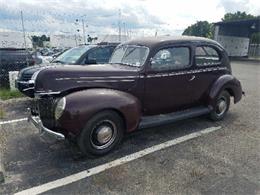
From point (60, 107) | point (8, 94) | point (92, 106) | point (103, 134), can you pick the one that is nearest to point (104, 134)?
point (103, 134)

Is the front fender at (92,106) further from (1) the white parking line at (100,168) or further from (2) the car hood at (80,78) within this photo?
(1) the white parking line at (100,168)

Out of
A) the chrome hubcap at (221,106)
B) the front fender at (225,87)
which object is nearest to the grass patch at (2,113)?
the front fender at (225,87)

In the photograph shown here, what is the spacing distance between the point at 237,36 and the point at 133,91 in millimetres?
33387

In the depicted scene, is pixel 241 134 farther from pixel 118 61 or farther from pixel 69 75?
pixel 69 75

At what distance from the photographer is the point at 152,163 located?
13.2 ft

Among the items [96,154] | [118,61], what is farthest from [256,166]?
[118,61]

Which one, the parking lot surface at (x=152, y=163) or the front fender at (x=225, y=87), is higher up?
the front fender at (x=225, y=87)

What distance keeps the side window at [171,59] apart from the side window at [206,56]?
288 mm

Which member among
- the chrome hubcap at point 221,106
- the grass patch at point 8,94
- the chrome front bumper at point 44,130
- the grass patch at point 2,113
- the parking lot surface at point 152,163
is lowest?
the parking lot surface at point 152,163

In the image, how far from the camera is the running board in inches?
186

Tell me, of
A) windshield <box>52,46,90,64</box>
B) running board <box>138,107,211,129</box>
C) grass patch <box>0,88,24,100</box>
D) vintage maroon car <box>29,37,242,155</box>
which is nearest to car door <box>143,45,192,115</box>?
vintage maroon car <box>29,37,242,155</box>

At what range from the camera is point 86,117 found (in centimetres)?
388

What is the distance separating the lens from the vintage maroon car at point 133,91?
3957 millimetres

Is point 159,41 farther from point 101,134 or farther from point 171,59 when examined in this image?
point 101,134
